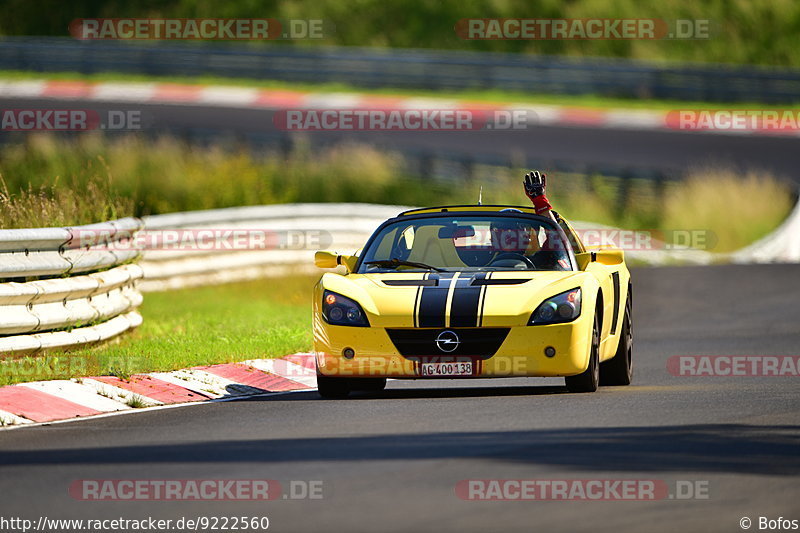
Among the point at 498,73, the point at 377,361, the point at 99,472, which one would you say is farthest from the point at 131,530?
the point at 498,73

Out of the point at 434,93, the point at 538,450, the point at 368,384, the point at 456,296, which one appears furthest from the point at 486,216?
the point at 434,93

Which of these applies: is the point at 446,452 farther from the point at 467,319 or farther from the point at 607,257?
the point at 607,257

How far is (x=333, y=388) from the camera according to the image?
37.9 ft

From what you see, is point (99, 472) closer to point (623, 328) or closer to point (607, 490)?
point (607, 490)

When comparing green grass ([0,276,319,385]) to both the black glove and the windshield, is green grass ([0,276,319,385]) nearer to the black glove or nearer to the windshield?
the windshield

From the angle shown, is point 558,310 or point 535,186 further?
point 535,186

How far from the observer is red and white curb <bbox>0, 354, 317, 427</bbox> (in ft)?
34.3

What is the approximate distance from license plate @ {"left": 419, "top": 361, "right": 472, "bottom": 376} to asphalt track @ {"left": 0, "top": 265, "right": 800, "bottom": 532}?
206mm

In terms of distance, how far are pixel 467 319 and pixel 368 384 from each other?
1.46 m

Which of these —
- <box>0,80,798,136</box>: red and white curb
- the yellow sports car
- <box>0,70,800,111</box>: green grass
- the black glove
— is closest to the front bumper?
the yellow sports car

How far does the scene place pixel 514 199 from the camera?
94.3 feet

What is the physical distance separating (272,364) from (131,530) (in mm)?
6592

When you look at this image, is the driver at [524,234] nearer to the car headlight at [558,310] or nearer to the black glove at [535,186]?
the black glove at [535,186]

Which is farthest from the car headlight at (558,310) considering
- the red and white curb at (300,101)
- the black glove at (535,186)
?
the red and white curb at (300,101)
